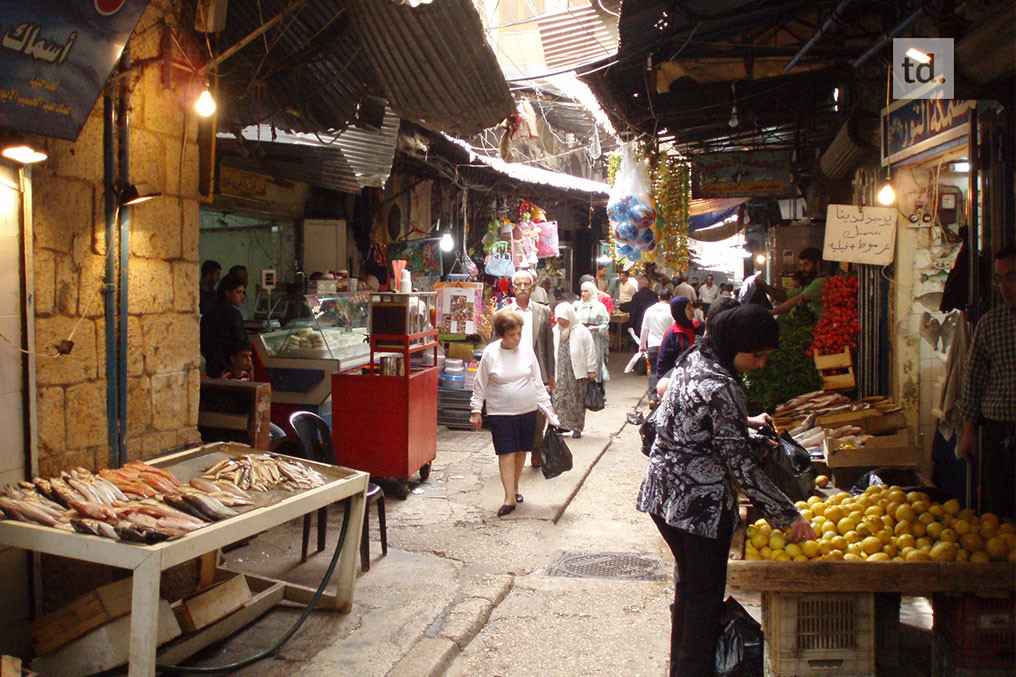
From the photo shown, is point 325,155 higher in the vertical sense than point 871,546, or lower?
higher

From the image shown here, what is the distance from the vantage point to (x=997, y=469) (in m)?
4.83

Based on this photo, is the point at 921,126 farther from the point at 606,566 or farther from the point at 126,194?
the point at 126,194

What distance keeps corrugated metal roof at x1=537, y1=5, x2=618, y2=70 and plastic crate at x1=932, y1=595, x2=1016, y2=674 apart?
17.7 ft

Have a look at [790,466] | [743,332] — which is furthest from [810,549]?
[790,466]

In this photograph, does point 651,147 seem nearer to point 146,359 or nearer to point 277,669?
point 146,359

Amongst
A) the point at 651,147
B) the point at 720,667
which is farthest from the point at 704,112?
the point at 720,667

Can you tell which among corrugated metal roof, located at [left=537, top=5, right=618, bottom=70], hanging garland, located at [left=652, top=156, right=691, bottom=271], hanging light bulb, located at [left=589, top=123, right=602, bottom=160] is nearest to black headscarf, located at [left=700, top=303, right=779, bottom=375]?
corrugated metal roof, located at [left=537, top=5, right=618, bottom=70]

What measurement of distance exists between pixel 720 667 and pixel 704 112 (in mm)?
8442

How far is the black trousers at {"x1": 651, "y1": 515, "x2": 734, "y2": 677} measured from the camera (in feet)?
11.3

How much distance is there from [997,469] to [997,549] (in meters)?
1.46

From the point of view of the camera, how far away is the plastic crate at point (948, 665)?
3473 mm

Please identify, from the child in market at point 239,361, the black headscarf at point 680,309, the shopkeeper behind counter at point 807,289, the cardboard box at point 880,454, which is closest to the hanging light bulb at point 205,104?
the child in market at point 239,361

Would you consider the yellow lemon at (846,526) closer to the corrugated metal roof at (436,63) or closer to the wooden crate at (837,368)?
the wooden crate at (837,368)

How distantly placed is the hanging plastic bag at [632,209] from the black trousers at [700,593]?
712 centimetres
